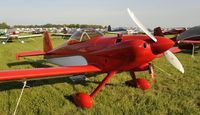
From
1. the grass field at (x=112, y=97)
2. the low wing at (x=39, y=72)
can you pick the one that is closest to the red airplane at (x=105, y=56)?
the low wing at (x=39, y=72)

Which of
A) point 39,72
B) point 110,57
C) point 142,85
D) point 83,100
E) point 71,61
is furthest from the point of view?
point 71,61

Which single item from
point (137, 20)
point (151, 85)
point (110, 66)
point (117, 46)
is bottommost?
point (151, 85)

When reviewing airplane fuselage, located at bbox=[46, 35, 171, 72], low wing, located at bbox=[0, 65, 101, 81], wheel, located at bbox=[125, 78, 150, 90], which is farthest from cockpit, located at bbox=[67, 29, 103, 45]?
wheel, located at bbox=[125, 78, 150, 90]

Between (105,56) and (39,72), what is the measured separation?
1.64m

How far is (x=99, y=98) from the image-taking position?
5.60 m

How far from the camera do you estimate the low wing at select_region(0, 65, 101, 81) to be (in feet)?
14.6

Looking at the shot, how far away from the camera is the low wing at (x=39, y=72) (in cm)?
446

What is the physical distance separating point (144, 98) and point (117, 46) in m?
1.42

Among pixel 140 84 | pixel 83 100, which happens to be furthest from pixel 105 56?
pixel 140 84

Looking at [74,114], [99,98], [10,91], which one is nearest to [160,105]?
[99,98]

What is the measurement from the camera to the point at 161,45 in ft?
16.4

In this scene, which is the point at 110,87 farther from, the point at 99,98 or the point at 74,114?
the point at 74,114

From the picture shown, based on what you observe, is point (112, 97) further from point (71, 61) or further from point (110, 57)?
point (71, 61)

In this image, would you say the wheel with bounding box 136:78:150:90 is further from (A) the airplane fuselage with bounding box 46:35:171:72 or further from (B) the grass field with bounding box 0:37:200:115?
(A) the airplane fuselage with bounding box 46:35:171:72
